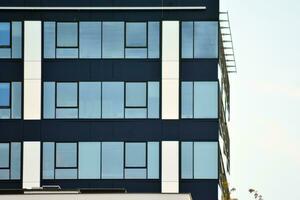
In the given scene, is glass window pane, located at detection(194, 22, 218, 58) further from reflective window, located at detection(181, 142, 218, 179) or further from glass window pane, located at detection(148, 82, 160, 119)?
reflective window, located at detection(181, 142, 218, 179)

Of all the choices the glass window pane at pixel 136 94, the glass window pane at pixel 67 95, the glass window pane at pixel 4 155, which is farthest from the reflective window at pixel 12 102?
the glass window pane at pixel 136 94

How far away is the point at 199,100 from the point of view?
91.4 m

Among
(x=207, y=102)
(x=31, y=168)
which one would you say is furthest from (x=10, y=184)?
(x=207, y=102)

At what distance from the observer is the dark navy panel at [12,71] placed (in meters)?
92.6

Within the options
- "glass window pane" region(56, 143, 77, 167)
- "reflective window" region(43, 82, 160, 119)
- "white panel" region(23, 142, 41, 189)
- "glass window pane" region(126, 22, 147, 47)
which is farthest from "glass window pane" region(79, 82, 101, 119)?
"white panel" region(23, 142, 41, 189)

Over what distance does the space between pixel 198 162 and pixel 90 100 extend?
7.38m

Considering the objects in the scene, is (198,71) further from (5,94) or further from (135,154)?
(5,94)

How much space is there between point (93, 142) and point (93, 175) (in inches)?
76.0

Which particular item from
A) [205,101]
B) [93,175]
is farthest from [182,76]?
[93,175]

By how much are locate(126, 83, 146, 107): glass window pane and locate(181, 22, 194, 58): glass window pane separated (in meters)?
3.12

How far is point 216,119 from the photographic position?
91.4 m

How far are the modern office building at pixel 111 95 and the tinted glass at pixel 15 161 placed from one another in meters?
0.06

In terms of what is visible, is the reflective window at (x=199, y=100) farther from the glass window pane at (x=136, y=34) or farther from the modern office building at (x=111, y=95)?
the glass window pane at (x=136, y=34)

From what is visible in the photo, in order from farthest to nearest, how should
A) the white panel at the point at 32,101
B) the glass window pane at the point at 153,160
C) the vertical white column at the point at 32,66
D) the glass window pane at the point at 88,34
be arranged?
1. the glass window pane at the point at 88,34
2. the vertical white column at the point at 32,66
3. the white panel at the point at 32,101
4. the glass window pane at the point at 153,160
